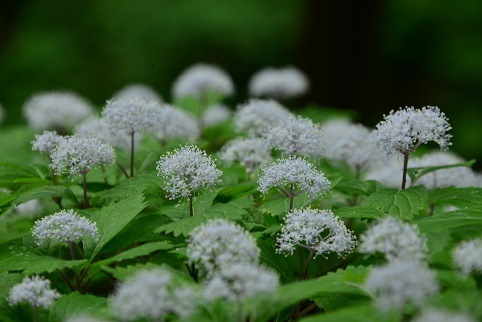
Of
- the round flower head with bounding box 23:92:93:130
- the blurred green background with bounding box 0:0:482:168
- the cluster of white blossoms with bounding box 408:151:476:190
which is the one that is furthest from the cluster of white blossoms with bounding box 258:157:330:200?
the blurred green background with bounding box 0:0:482:168

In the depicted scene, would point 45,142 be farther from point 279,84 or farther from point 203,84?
point 279,84

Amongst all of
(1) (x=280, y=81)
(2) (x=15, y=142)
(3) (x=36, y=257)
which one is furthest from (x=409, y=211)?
(2) (x=15, y=142)

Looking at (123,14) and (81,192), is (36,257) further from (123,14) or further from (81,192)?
(123,14)

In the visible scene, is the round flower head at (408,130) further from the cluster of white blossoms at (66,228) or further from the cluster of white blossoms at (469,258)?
the cluster of white blossoms at (66,228)

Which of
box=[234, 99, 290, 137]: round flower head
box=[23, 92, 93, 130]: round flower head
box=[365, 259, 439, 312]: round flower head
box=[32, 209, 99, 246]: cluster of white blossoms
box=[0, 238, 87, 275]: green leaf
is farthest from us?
box=[23, 92, 93, 130]: round flower head

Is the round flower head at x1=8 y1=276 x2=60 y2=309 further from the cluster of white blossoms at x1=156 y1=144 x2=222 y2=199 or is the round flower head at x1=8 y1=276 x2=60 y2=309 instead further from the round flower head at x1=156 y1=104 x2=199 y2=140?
the round flower head at x1=156 y1=104 x2=199 y2=140

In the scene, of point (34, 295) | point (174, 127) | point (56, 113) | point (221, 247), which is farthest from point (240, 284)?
point (56, 113)

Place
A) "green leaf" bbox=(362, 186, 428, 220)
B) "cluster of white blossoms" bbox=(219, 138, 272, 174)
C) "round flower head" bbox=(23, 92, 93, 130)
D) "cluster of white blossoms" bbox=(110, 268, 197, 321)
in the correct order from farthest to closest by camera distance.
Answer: "round flower head" bbox=(23, 92, 93, 130) < "cluster of white blossoms" bbox=(219, 138, 272, 174) < "green leaf" bbox=(362, 186, 428, 220) < "cluster of white blossoms" bbox=(110, 268, 197, 321)
